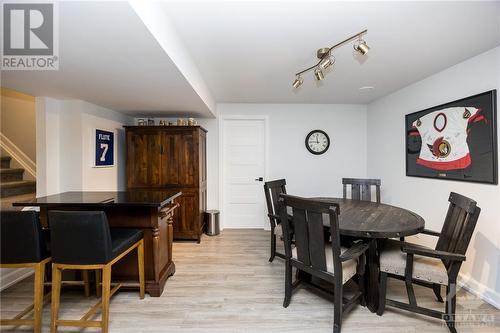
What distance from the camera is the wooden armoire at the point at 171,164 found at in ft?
11.8

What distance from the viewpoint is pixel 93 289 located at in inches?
88.8

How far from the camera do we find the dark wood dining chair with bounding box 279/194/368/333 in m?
1.64

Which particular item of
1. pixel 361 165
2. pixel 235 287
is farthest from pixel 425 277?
pixel 361 165

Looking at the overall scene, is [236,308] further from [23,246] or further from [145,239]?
[23,246]

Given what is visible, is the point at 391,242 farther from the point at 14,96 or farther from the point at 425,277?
the point at 14,96

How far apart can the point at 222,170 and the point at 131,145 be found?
1.55 meters

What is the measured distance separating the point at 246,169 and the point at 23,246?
313 centimetres

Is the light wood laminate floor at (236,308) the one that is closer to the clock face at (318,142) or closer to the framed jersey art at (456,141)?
the framed jersey art at (456,141)

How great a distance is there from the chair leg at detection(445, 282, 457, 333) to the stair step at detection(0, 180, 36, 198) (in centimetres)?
496

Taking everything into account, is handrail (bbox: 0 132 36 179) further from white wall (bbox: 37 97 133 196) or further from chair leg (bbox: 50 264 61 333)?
chair leg (bbox: 50 264 61 333)

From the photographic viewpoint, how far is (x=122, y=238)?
188cm

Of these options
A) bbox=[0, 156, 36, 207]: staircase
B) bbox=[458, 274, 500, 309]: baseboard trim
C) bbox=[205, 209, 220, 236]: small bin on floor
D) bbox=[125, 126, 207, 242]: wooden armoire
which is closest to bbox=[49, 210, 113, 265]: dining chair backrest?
bbox=[125, 126, 207, 242]: wooden armoire

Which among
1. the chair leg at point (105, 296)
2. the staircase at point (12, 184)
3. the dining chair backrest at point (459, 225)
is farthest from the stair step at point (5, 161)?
the dining chair backrest at point (459, 225)

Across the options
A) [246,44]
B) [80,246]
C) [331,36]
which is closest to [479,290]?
[331,36]
